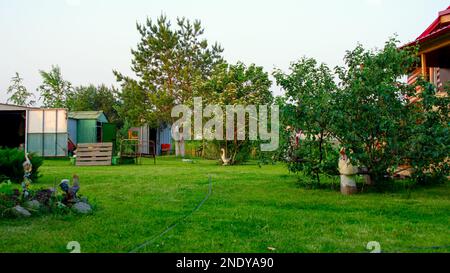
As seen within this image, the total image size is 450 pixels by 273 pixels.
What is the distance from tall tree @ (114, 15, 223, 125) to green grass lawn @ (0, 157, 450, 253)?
70.5 feet

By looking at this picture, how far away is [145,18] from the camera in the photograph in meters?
31.4

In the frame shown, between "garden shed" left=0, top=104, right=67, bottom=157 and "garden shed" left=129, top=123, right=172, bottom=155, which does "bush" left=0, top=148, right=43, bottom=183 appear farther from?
"garden shed" left=129, top=123, right=172, bottom=155

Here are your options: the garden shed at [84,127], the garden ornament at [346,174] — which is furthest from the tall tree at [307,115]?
the garden shed at [84,127]

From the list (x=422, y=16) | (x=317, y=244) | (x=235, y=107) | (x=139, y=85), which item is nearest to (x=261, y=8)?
→ (x=235, y=107)

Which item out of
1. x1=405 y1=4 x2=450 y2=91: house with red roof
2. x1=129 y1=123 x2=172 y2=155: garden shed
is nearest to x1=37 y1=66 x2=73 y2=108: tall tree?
x1=129 y1=123 x2=172 y2=155: garden shed

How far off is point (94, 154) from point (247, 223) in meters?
14.7

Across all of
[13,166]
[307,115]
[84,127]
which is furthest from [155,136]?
[307,115]

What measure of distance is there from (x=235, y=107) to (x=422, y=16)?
8.29m

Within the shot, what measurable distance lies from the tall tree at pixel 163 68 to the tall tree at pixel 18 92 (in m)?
9.85

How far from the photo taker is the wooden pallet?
18297 millimetres

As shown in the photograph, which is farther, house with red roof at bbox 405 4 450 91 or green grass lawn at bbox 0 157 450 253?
house with red roof at bbox 405 4 450 91

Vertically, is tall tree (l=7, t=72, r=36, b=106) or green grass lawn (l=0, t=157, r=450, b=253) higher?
tall tree (l=7, t=72, r=36, b=106)

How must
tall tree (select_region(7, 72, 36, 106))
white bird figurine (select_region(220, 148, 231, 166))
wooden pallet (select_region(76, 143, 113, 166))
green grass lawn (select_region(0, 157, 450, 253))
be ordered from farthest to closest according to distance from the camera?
tall tree (select_region(7, 72, 36, 106))
white bird figurine (select_region(220, 148, 231, 166))
wooden pallet (select_region(76, 143, 113, 166))
green grass lawn (select_region(0, 157, 450, 253))

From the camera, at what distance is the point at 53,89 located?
1464 inches
